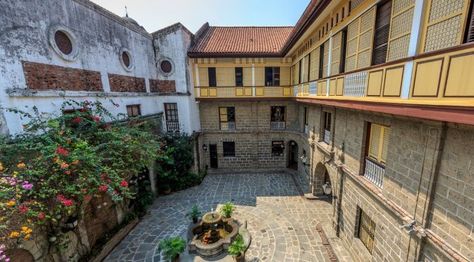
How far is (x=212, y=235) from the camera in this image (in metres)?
8.02

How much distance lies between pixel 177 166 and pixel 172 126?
2992 mm

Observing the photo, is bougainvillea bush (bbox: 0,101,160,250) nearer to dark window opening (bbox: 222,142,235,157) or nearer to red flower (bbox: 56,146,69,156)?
red flower (bbox: 56,146,69,156)

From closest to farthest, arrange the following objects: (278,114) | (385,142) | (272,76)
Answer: (385,142), (272,76), (278,114)

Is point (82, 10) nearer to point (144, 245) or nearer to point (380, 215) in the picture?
point (144, 245)

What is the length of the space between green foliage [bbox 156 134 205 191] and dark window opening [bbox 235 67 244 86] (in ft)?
17.6

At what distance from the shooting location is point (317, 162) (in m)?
10.3

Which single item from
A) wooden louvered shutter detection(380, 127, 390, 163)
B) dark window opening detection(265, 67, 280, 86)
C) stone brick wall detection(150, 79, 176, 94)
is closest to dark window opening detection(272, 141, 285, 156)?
dark window opening detection(265, 67, 280, 86)

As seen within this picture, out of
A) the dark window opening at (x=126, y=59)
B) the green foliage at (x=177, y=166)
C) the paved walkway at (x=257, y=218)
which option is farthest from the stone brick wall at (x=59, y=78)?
the paved walkway at (x=257, y=218)

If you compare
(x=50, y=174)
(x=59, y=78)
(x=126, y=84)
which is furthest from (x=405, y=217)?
(x=126, y=84)

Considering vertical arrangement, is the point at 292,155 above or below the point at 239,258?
above

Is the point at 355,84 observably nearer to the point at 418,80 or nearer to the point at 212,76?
the point at 418,80

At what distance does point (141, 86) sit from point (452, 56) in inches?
515

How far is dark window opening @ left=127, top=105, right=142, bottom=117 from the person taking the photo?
1097cm

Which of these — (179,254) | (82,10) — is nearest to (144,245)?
(179,254)
